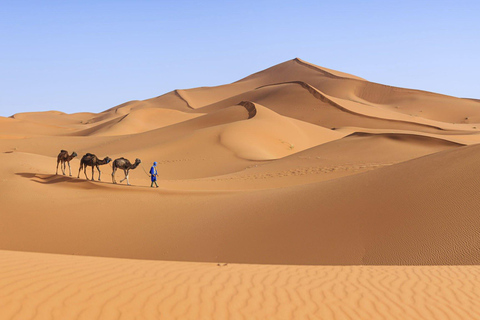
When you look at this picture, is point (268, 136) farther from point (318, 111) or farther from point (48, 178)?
point (48, 178)

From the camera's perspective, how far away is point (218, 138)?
37.0 m

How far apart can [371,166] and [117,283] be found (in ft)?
61.9

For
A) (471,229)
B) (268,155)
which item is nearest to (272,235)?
(471,229)

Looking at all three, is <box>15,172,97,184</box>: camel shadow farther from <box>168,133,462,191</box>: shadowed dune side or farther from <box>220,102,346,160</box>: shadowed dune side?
<box>220,102,346,160</box>: shadowed dune side

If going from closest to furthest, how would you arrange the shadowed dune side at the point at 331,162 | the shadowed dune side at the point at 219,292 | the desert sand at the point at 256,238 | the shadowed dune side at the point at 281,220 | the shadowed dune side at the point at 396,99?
1. the shadowed dune side at the point at 219,292
2. the desert sand at the point at 256,238
3. the shadowed dune side at the point at 281,220
4. the shadowed dune side at the point at 331,162
5. the shadowed dune side at the point at 396,99

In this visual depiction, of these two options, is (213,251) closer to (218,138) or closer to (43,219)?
(43,219)

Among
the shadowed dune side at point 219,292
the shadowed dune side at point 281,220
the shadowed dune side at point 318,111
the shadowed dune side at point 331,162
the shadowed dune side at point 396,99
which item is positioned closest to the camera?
the shadowed dune side at point 219,292

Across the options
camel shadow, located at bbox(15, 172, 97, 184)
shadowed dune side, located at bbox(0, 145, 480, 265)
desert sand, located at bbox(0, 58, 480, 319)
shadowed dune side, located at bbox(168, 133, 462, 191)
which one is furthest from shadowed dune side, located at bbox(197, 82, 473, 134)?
camel shadow, located at bbox(15, 172, 97, 184)

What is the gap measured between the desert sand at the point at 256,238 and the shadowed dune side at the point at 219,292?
26 mm

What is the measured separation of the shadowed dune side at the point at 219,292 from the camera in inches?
210

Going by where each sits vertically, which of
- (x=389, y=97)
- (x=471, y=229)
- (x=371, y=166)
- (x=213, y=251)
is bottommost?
(x=213, y=251)

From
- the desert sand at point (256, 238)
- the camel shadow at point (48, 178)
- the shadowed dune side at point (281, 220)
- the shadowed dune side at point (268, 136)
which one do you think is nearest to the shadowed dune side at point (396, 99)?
the shadowed dune side at point (268, 136)

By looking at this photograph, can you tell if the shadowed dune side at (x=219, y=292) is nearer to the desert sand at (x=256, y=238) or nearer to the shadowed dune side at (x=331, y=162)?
the desert sand at (x=256, y=238)

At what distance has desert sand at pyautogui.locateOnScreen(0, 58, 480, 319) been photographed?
5.75 metres
